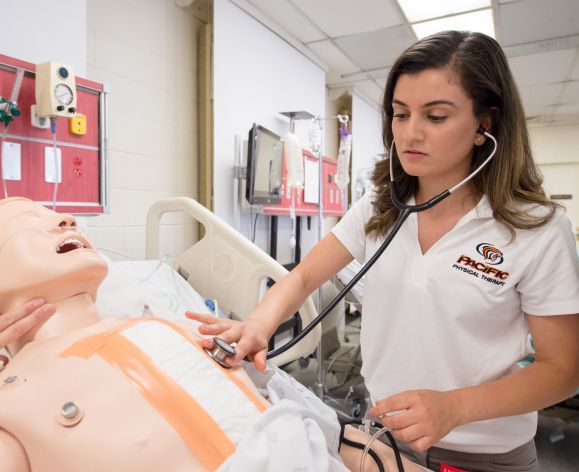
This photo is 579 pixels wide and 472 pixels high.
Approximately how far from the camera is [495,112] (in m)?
0.89

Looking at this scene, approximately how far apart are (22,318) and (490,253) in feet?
3.26

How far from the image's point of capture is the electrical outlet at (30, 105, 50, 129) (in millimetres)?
1530

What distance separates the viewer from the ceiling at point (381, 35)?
9.65 feet

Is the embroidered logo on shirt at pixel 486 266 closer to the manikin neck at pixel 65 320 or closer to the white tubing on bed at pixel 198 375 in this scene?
the white tubing on bed at pixel 198 375

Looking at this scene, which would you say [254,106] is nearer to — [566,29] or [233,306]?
[233,306]

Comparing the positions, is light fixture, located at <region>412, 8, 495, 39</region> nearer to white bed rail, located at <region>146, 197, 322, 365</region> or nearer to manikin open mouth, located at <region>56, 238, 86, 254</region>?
white bed rail, located at <region>146, 197, 322, 365</region>

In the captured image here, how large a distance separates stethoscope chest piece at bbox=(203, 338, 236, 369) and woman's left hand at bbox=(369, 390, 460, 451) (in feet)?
0.96

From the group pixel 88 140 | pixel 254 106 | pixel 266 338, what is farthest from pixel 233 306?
pixel 254 106

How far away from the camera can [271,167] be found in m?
2.91

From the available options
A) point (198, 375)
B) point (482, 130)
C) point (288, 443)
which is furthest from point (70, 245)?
point (482, 130)

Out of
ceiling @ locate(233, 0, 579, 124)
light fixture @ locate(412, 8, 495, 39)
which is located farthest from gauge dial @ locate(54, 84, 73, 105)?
light fixture @ locate(412, 8, 495, 39)

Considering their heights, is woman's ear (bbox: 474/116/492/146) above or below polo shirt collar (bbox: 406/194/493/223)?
above

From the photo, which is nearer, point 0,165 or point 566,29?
point 0,165

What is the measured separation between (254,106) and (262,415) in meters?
2.61
